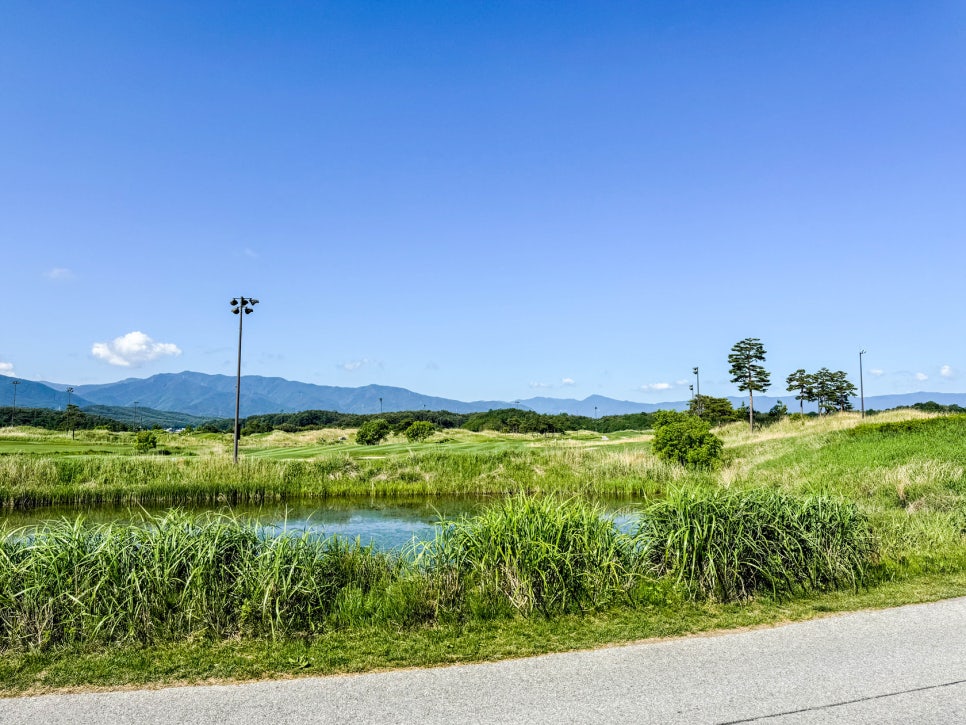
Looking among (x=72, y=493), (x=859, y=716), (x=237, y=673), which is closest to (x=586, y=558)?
(x=859, y=716)

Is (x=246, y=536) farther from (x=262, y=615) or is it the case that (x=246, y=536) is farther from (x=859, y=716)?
(x=859, y=716)

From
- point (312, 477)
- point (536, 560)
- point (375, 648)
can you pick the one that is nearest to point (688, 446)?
point (312, 477)

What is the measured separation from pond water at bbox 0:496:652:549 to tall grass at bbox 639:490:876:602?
7393mm

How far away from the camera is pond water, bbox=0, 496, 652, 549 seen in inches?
671

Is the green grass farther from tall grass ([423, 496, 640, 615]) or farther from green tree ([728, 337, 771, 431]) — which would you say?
green tree ([728, 337, 771, 431])

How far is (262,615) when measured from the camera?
6.52 m

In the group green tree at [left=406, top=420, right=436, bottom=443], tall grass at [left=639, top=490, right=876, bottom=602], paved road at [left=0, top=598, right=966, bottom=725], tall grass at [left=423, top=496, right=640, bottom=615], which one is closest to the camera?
paved road at [left=0, top=598, right=966, bottom=725]

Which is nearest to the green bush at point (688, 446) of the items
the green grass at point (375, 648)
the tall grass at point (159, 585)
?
the green grass at point (375, 648)

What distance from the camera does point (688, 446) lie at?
27578 mm

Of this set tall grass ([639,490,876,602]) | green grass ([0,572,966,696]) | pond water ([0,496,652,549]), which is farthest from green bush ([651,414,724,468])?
green grass ([0,572,966,696])

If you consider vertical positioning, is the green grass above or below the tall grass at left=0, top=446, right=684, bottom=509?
above

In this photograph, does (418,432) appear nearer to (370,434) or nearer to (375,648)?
(370,434)

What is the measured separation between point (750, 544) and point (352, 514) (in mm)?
14984

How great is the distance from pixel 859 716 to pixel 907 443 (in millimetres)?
23540
